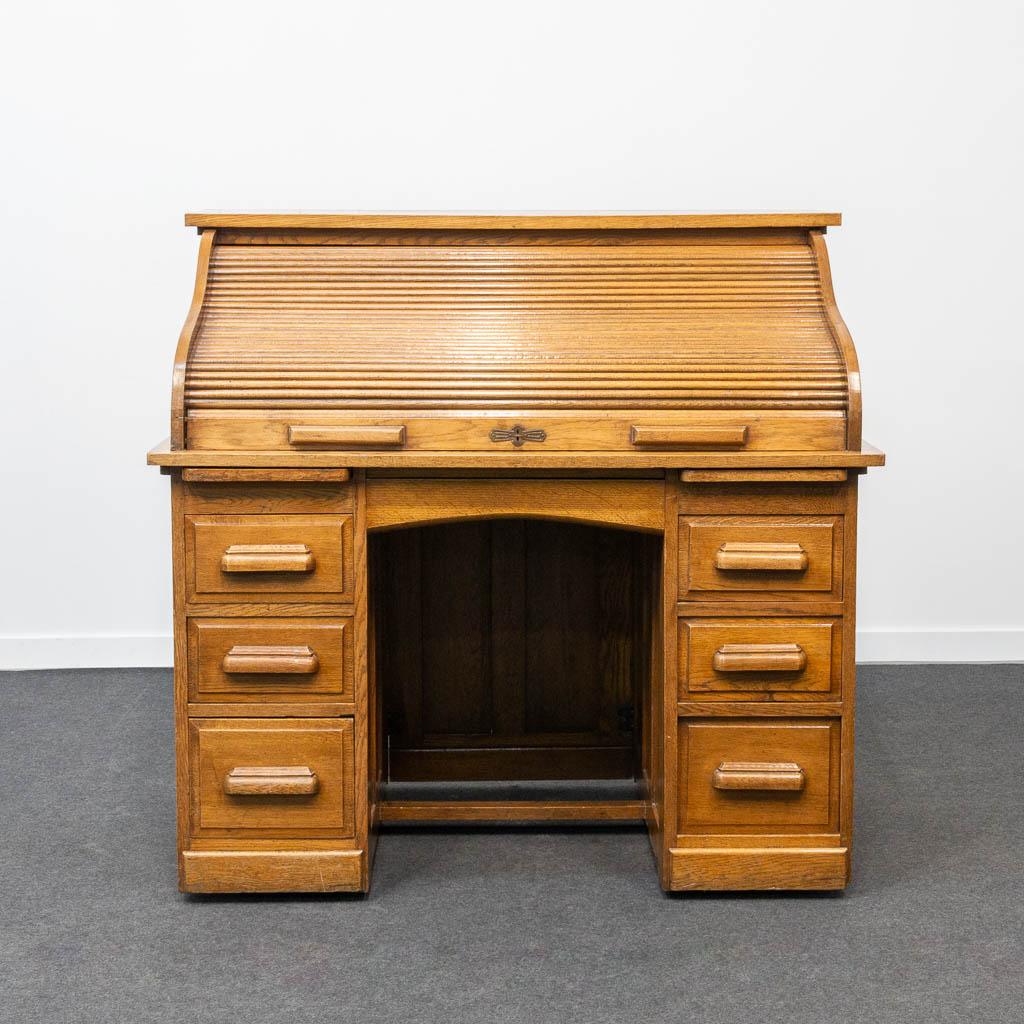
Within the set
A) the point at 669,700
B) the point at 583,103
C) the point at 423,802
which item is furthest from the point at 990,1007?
the point at 583,103

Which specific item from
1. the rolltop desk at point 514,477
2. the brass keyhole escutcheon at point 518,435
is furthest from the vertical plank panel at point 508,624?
the brass keyhole escutcheon at point 518,435

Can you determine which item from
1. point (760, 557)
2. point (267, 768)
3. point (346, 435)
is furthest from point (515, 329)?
point (267, 768)

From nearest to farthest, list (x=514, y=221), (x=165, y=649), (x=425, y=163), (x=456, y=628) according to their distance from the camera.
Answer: (x=514, y=221)
(x=456, y=628)
(x=425, y=163)
(x=165, y=649)

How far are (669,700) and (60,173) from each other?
122 inches

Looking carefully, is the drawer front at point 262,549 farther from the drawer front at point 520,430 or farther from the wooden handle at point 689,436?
the wooden handle at point 689,436

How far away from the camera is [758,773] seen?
9.51 ft

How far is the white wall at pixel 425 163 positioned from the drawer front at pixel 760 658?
7.22 ft

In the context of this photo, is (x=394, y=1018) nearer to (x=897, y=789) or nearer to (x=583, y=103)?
(x=897, y=789)

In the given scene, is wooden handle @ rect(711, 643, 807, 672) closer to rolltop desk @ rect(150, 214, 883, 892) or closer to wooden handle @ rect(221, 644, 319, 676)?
rolltop desk @ rect(150, 214, 883, 892)

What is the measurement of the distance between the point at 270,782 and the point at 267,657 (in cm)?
27

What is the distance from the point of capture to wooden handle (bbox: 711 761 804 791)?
9.48ft

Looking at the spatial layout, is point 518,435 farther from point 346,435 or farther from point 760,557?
point 760,557

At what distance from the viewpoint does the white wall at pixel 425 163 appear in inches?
184

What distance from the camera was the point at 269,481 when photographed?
2.81m
